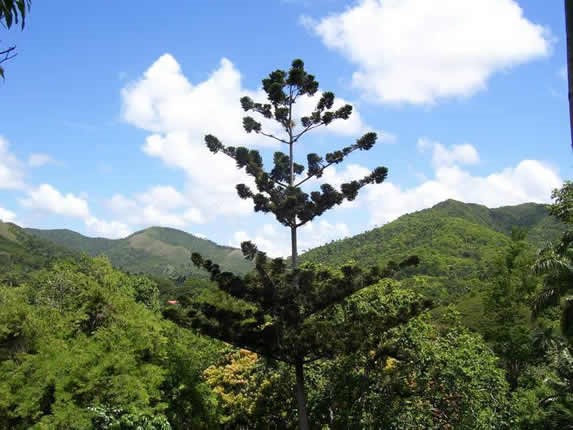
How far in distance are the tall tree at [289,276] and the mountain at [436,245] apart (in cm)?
6442

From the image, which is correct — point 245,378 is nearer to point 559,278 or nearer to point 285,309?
point 285,309

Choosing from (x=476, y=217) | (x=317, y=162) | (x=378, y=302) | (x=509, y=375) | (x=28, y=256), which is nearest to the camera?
(x=317, y=162)

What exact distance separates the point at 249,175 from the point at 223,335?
4.42 meters

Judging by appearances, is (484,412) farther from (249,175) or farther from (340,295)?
(249,175)

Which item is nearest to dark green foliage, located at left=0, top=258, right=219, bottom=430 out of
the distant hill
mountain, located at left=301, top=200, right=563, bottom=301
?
mountain, located at left=301, top=200, right=563, bottom=301

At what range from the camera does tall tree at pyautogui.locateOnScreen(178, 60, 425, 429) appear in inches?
510

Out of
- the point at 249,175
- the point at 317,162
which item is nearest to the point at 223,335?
the point at 249,175

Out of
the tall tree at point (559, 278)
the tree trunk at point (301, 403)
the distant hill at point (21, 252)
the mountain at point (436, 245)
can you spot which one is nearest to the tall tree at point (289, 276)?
the tree trunk at point (301, 403)

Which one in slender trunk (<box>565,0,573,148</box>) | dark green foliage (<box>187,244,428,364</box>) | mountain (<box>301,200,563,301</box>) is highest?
mountain (<box>301,200,563,301</box>)

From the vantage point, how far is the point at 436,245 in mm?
116250

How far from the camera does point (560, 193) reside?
1923cm

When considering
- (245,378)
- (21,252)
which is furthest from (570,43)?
(21,252)

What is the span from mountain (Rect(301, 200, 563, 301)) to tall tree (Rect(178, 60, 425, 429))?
64423 mm

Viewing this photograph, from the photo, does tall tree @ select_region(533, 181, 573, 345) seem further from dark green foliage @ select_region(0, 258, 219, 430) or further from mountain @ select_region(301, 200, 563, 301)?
mountain @ select_region(301, 200, 563, 301)
